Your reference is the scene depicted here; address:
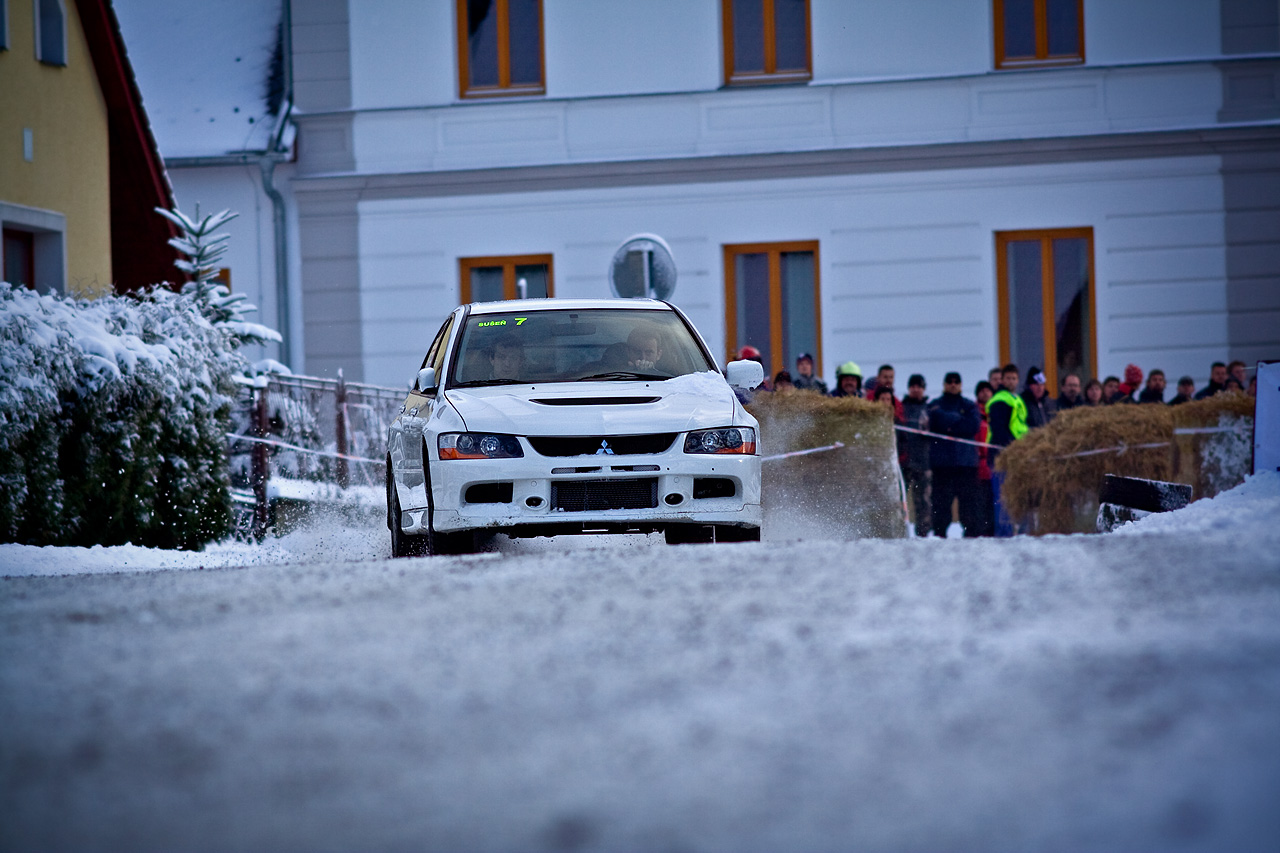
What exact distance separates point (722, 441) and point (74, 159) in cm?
1248

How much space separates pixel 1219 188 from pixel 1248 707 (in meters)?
18.2

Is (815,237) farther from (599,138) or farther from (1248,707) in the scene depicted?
(1248,707)

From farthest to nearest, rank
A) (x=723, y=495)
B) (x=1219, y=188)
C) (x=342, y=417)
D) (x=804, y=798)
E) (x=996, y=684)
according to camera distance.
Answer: (x=1219, y=188)
(x=342, y=417)
(x=723, y=495)
(x=996, y=684)
(x=804, y=798)

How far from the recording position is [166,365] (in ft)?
36.7

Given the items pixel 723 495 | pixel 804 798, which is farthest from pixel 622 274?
pixel 804 798

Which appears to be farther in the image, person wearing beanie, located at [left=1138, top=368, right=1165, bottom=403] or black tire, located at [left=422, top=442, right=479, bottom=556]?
person wearing beanie, located at [left=1138, top=368, right=1165, bottom=403]

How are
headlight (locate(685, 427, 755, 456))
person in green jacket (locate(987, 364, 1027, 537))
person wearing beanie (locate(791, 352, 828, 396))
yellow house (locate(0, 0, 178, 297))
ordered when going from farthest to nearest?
1. yellow house (locate(0, 0, 178, 297))
2. person wearing beanie (locate(791, 352, 828, 396))
3. person in green jacket (locate(987, 364, 1027, 537))
4. headlight (locate(685, 427, 755, 456))

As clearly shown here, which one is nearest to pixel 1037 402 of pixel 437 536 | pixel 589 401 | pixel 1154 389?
pixel 1154 389

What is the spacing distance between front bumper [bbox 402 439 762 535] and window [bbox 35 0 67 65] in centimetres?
1169

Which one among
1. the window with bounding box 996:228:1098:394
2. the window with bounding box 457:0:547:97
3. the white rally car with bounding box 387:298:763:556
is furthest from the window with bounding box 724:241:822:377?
the white rally car with bounding box 387:298:763:556

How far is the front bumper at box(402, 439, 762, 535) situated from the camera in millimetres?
8727

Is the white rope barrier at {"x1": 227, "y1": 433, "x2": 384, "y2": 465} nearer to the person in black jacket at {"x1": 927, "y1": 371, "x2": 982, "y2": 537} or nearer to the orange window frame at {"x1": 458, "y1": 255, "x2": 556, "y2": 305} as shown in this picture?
the person in black jacket at {"x1": 927, "y1": 371, "x2": 982, "y2": 537}

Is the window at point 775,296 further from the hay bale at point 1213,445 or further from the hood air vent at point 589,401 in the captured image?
the hood air vent at point 589,401

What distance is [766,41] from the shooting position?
71.6ft
